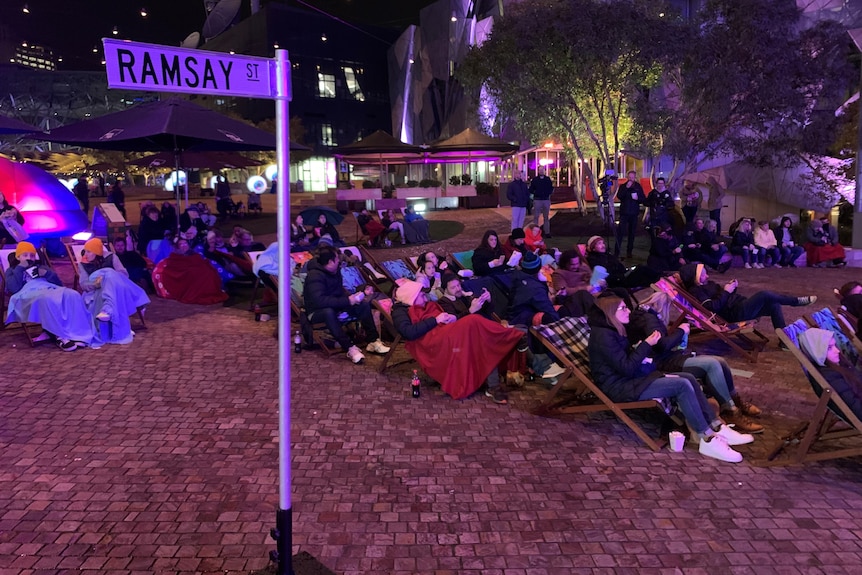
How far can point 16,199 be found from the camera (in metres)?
14.0

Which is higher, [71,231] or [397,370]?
[71,231]

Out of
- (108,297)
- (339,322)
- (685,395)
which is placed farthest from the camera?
(108,297)

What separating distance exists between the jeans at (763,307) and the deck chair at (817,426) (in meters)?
2.25

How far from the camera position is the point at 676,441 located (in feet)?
14.0

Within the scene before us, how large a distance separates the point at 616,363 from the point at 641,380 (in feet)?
0.68

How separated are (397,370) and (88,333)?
3.57 meters

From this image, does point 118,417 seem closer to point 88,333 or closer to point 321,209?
point 88,333

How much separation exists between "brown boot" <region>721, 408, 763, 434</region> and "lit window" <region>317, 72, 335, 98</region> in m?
44.2

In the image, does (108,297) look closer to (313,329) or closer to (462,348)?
(313,329)

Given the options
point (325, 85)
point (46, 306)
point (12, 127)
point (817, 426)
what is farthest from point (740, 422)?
point (325, 85)

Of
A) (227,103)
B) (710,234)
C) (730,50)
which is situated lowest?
(710,234)

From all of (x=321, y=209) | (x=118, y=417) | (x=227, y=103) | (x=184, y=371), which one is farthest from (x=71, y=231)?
(x=227, y=103)

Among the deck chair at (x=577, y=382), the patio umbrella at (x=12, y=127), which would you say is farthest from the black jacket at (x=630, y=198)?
the patio umbrella at (x=12, y=127)

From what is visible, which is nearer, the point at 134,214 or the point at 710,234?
the point at 710,234
